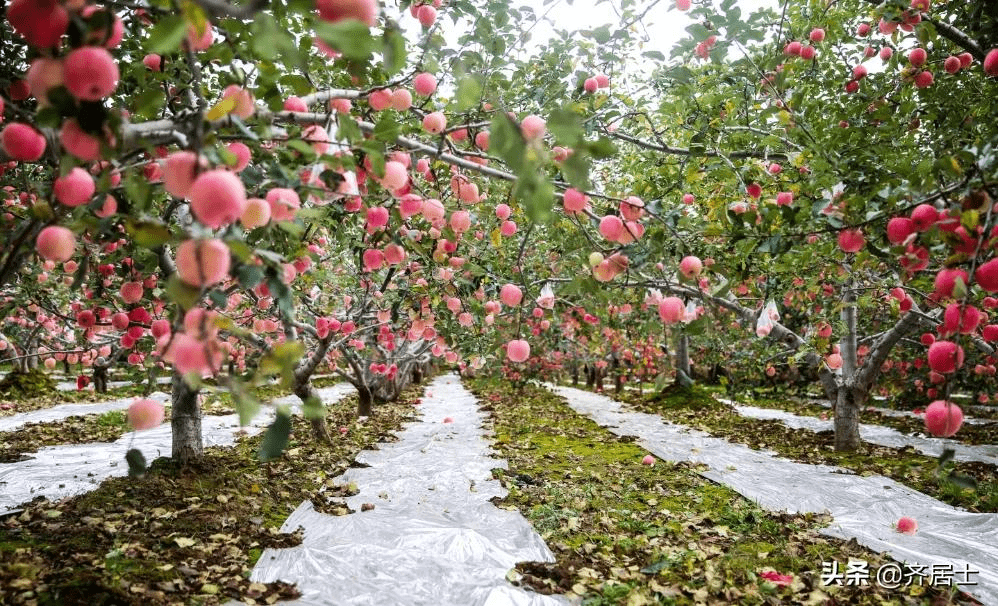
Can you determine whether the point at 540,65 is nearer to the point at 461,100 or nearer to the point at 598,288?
the point at 598,288

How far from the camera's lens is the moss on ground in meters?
2.91

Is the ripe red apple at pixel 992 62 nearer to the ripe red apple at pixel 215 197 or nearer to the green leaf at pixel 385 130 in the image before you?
the green leaf at pixel 385 130

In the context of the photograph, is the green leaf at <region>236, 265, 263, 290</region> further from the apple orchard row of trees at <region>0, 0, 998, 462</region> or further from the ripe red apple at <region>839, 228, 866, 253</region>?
the ripe red apple at <region>839, 228, 866, 253</region>

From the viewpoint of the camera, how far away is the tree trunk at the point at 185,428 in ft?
15.0

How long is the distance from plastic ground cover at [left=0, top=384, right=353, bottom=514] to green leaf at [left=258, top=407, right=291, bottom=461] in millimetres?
2973

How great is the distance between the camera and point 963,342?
744cm

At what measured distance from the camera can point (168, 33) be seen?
98 cm

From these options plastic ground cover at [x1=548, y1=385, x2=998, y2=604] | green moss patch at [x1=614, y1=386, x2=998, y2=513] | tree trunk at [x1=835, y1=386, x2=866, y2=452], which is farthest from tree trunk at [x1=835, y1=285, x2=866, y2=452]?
plastic ground cover at [x1=548, y1=385, x2=998, y2=604]

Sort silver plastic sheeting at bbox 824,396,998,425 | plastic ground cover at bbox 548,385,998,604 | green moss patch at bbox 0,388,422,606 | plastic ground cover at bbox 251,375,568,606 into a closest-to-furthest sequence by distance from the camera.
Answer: green moss patch at bbox 0,388,422,606 < plastic ground cover at bbox 251,375,568,606 < plastic ground cover at bbox 548,385,998,604 < silver plastic sheeting at bbox 824,396,998,425

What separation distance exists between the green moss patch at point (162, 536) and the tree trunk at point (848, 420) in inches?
249

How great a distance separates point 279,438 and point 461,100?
39.6 inches

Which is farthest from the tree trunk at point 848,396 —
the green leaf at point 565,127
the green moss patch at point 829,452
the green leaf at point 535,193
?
the green leaf at point 565,127

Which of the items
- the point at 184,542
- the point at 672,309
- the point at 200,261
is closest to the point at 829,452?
the point at 672,309

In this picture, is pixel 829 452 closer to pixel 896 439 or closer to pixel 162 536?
pixel 896 439
